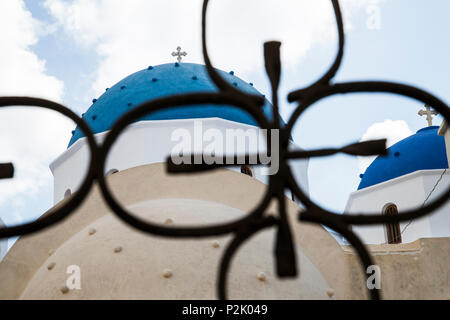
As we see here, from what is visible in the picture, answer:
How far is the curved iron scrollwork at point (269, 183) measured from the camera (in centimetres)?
133

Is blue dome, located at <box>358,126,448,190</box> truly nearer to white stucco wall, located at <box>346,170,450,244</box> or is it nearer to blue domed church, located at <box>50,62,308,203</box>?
white stucco wall, located at <box>346,170,450,244</box>

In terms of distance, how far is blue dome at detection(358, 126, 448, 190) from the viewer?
13383mm

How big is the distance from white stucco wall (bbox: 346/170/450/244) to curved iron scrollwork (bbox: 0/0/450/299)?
11314 mm

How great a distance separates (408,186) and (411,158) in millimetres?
638

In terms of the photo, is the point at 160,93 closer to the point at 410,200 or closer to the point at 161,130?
the point at 161,130

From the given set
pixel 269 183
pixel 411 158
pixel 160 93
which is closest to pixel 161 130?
pixel 160 93

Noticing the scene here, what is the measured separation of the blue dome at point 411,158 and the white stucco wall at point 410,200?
240 mm

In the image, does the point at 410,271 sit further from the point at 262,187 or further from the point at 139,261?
the point at 139,261

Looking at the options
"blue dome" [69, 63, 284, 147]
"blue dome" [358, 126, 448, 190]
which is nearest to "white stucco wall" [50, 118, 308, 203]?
"blue dome" [69, 63, 284, 147]

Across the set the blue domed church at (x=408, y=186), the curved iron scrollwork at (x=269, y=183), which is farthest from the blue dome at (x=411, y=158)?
the curved iron scrollwork at (x=269, y=183)

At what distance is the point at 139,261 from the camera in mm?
4652

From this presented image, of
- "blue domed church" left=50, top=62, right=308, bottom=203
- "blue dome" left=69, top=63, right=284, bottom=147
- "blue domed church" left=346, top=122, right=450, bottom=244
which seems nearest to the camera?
"blue domed church" left=50, top=62, right=308, bottom=203
